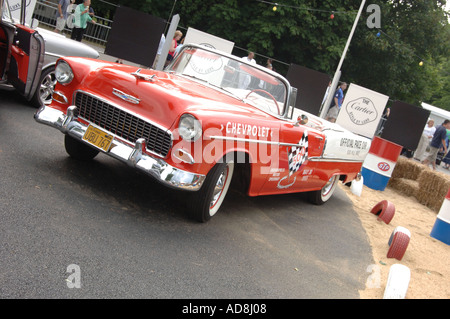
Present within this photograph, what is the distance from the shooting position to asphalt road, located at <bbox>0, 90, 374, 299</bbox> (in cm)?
318

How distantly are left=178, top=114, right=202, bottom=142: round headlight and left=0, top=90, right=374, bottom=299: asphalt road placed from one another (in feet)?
2.92

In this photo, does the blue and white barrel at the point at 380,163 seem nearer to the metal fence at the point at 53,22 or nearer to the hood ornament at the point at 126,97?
the hood ornament at the point at 126,97

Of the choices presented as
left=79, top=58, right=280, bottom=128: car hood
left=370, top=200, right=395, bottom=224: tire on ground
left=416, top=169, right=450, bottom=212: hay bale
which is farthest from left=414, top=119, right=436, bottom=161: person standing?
left=79, top=58, right=280, bottom=128: car hood

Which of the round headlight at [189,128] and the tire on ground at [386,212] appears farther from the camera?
the tire on ground at [386,212]

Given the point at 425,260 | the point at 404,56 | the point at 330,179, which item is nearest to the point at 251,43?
the point at 404,56

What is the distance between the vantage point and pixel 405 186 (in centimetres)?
1198

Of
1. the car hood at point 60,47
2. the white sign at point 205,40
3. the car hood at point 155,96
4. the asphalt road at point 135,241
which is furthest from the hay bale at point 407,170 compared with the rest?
the car hood at point 155,96

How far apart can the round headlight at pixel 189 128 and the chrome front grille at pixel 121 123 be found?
138 millimetres

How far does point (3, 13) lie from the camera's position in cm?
654

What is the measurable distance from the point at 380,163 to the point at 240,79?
6680 millimetres

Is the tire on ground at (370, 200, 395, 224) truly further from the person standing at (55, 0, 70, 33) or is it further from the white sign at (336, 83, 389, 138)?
the person standing at (55, 0, 70, 33)

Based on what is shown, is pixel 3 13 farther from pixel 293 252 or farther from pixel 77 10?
pixel 77 10

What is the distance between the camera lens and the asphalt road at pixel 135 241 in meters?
3.18

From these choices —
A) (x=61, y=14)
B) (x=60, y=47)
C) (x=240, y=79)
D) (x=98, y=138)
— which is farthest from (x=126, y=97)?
(x=61, y=14)
